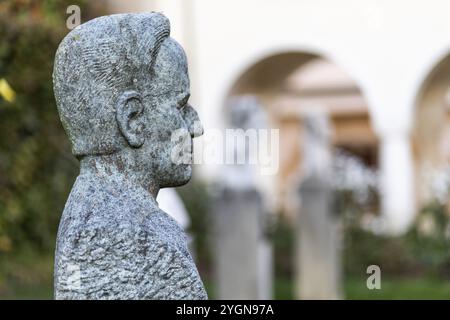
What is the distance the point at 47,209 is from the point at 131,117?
868 centimetres

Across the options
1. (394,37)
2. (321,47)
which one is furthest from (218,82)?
(394,37)

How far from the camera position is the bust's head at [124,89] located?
274cm

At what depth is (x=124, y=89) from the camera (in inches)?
109

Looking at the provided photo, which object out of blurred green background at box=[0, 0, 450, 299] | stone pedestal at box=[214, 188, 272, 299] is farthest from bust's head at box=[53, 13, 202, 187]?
stone pedestal at box=[214, 188, 272, 299]

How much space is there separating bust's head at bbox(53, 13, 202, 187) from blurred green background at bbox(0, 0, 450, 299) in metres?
3.30

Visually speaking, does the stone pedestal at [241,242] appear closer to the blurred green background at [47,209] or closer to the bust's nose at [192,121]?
the blurred green background at [47,209]

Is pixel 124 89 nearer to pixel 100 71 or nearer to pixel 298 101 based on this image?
pixel 100 71

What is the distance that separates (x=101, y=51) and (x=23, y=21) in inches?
175

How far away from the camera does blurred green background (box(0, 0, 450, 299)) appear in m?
6.99

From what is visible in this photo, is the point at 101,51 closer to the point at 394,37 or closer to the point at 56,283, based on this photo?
the point at 56,283

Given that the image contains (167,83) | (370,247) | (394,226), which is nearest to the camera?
(167,83)

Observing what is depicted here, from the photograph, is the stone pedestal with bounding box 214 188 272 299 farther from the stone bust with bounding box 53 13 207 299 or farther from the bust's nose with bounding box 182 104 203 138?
the stone bust with bounding box 53 13 207 299

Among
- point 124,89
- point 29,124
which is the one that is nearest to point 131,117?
point 124,89
